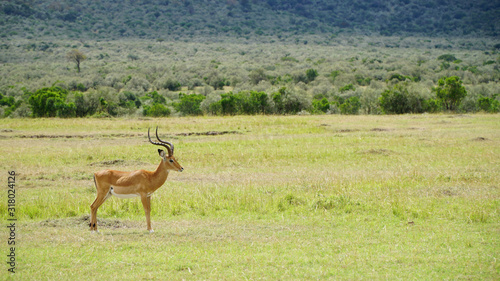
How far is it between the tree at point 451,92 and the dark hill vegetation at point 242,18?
106 metres

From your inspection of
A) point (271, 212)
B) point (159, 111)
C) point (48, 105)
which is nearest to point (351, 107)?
point (159, 111)

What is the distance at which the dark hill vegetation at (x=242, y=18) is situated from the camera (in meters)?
134

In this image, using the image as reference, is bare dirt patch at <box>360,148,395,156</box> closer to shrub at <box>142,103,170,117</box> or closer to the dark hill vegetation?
shrub at <box>142,103,170,117</box>

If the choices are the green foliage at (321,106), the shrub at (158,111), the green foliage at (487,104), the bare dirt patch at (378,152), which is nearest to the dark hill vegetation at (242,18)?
the shrub at (158,111)

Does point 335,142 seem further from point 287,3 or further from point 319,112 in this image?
point 287,3

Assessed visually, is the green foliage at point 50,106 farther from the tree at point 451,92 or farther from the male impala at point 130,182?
the tree at point 451,92

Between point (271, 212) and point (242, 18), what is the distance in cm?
15821

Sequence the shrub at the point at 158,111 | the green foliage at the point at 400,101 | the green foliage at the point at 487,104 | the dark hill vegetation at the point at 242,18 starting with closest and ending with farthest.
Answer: the shrub at the point at 158,111 < the green foliage at the point at 400,101 < the green foliage at the point at 487,104 < the dark hill vegetation at the point at 242,18

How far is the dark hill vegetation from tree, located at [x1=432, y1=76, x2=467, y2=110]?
106 m

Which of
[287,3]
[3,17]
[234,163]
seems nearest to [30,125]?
[234,163]

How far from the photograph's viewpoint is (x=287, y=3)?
186 meters

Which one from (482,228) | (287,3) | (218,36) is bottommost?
(482,228)

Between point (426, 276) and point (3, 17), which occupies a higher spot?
point (3, 17)

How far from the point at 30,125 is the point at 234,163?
702 inches
